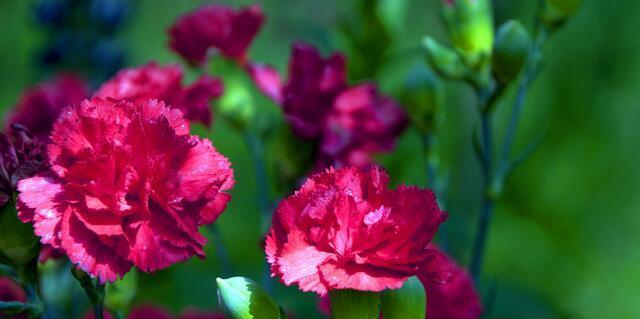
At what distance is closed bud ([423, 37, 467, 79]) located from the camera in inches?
32.9

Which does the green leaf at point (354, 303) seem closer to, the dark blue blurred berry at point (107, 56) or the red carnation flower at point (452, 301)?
the red carnation flower at point (452, 301)

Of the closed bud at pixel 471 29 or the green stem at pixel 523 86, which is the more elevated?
the closed bud at pixel 471 29

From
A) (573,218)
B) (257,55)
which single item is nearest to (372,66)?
(573,218)

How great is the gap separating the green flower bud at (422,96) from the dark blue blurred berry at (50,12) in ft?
2.14

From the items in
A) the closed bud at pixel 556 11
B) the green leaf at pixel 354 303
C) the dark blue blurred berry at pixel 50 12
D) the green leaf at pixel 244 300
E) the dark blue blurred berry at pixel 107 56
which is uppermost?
the closed bud at pixel 556 11

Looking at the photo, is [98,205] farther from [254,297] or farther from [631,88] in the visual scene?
[631,88]

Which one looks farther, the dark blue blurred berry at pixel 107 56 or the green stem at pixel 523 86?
the dark blue blurred berry at pixel 107 56

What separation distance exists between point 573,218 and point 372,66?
70cm

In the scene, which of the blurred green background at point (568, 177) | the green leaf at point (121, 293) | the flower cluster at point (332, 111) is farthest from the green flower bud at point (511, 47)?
the blurred green background at point (568, 177)

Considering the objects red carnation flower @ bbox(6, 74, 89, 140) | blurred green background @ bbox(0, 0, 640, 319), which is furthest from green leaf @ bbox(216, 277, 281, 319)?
blurred green background @ bbox(0, 0, 640, 319)

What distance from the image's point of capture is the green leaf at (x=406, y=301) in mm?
587

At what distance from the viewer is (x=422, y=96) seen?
0.87 meters

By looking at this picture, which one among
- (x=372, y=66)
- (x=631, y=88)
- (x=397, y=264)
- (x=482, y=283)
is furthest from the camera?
(x=631, y=88)

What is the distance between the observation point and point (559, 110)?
1.71 meters
